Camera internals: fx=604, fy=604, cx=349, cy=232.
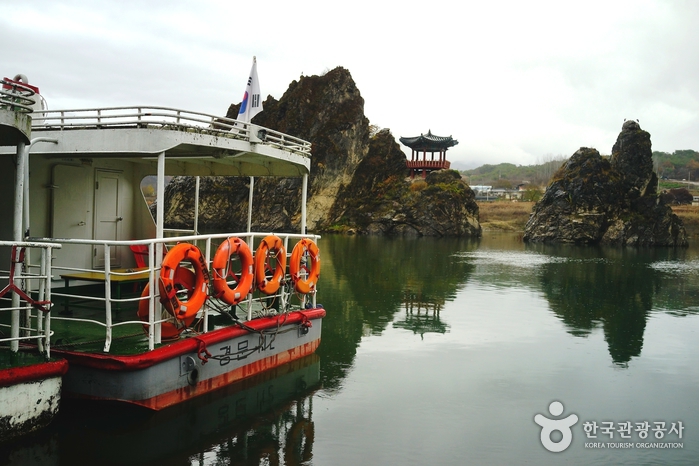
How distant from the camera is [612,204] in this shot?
52.8m

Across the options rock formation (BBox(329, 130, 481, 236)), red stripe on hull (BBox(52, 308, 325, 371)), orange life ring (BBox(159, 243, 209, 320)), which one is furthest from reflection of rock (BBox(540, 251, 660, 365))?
rock formation (BBox(329, 130, 481, 236))

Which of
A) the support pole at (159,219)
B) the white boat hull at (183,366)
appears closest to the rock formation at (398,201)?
the white boat hull at (183,366)

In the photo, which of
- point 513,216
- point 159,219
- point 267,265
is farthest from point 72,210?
point 513,216

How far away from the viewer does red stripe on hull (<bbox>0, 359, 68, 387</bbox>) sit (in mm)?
5527

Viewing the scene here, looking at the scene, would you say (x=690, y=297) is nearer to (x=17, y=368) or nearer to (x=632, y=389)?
(x=632, y=389)

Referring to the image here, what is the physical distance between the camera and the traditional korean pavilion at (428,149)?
222ft

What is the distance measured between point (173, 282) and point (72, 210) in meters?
3.21

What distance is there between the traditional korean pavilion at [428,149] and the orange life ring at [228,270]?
5988 centimetres

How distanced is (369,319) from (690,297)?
11.7 meters

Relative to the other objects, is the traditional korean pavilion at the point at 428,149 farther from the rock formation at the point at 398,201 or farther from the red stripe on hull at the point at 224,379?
the red stripe on hull at the point at 224,379

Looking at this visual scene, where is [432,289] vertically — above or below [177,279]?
below

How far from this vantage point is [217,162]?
1021 cm

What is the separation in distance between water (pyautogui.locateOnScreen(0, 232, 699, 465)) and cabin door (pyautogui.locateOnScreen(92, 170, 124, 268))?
3572 millimetres

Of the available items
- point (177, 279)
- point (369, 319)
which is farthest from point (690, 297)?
point (177, 279)
